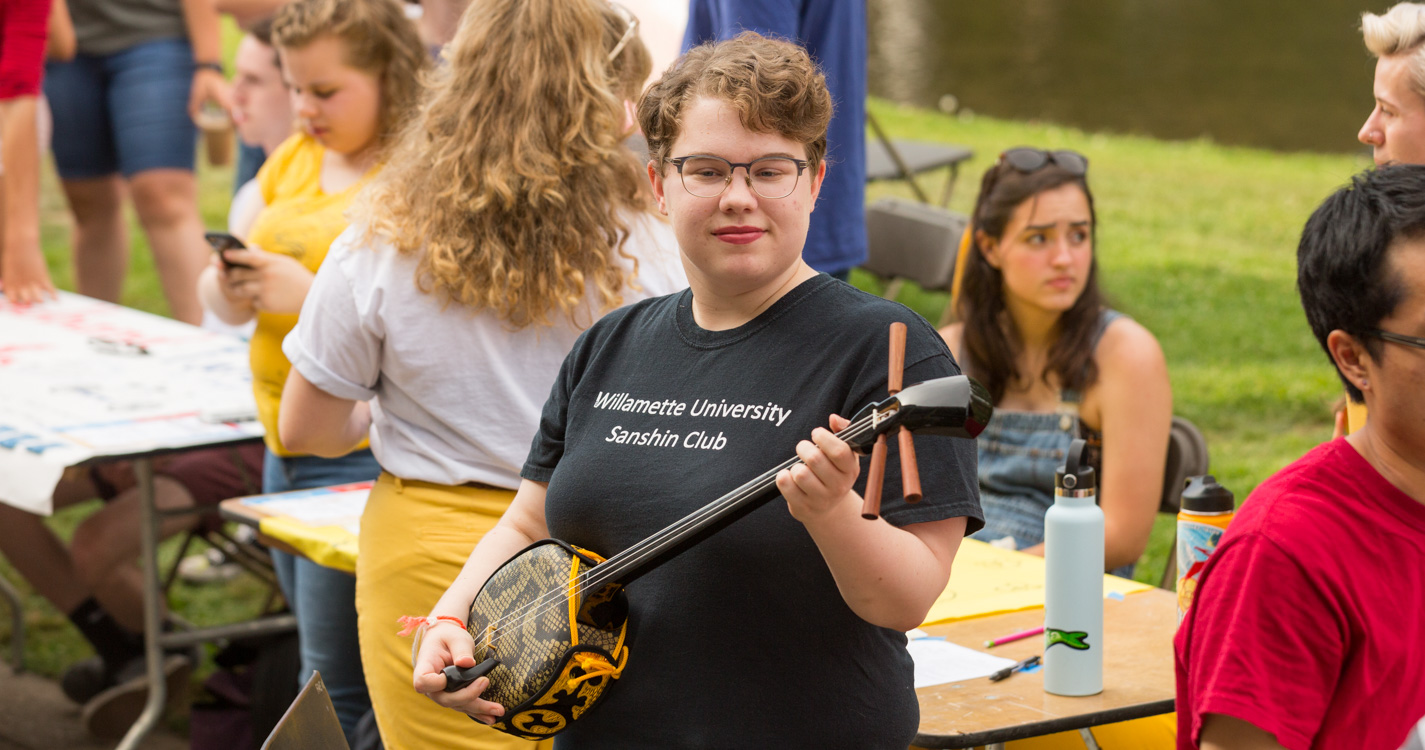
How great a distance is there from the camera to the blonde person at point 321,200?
2.89 m

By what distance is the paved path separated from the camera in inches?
156

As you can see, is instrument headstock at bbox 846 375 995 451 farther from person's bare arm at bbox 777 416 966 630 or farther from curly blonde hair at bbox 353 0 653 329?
curly blonde hair at bbox 353 0 653 329

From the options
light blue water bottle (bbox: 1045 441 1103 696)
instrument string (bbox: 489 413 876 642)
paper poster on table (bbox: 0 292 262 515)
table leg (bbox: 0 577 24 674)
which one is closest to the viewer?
instrument string (bbox: 489 413 876 642)

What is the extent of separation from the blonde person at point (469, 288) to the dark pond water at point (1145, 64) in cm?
1213

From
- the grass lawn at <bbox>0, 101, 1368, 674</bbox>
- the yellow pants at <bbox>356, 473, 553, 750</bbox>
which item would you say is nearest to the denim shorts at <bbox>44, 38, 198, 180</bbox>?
the grass lawn at <bbox>0, 101, 1368, 674</bbox>

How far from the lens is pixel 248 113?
4.85 m

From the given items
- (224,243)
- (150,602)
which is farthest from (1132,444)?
(150,602)

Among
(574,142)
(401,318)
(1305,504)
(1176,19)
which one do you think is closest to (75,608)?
(401,318)

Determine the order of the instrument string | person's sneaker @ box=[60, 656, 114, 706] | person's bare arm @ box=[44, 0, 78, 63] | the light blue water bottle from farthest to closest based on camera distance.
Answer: person's bare arm @ box=[44, 0, 78, 63]
person's sneaker @ box=[60, 656, 114, 706]
the light blue water bottle
the instrument string

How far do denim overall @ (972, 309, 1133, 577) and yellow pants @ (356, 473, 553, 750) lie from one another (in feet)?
4.42

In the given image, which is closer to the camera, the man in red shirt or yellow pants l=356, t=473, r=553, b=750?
the man in red shirt

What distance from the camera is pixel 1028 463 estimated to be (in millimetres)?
3293

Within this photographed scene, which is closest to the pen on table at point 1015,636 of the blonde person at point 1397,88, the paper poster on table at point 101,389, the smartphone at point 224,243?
the blonde person at point 1397,88

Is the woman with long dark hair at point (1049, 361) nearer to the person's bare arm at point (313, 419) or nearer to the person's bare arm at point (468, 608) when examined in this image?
the person's bare arm at point (313, 419)
